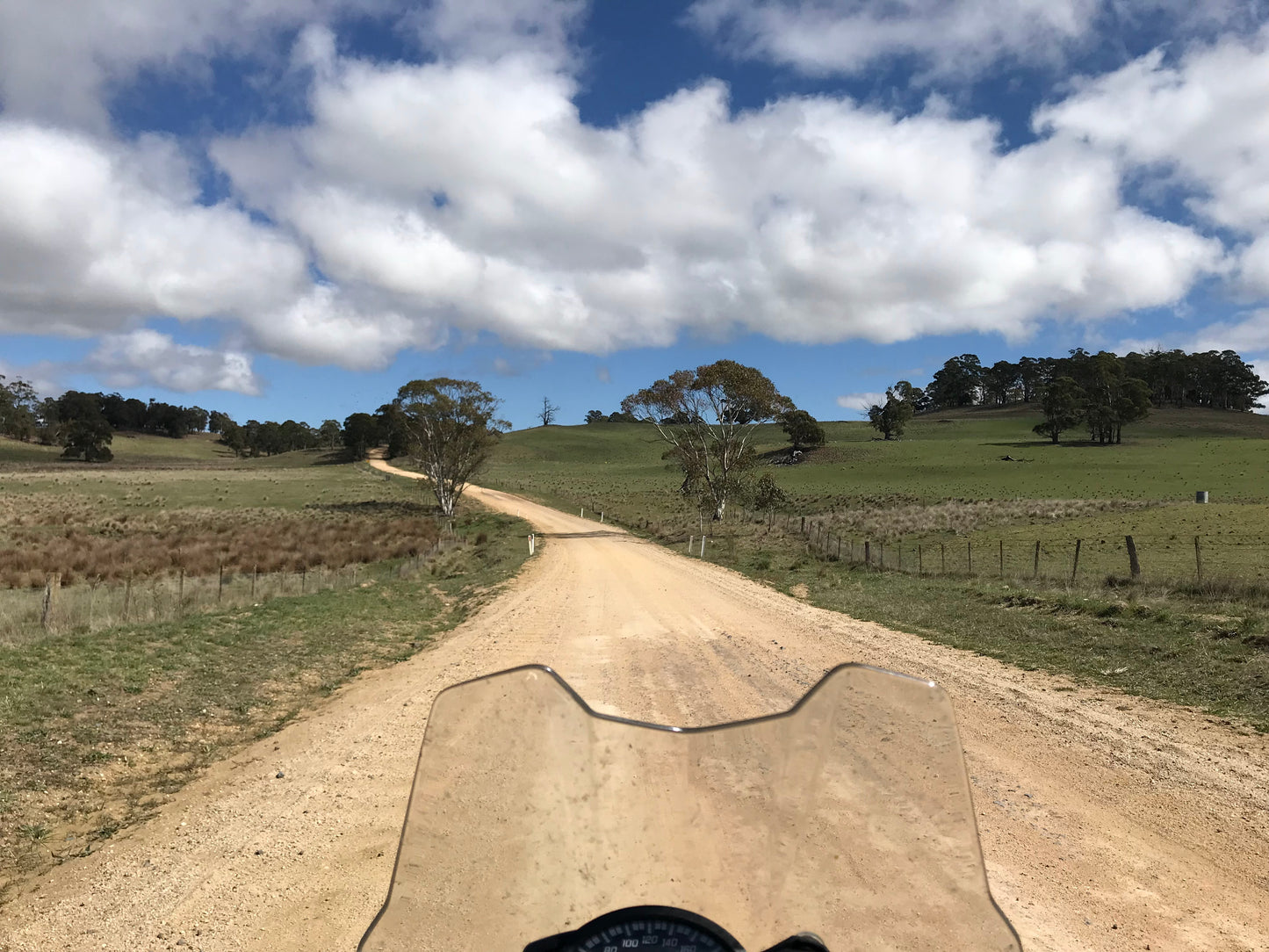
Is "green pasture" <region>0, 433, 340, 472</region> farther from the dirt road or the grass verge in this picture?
the dirt road

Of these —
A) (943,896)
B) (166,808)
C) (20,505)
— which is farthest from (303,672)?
(20,505)

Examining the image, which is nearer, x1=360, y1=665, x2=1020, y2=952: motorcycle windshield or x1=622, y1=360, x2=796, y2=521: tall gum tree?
x1=360, y1=665, x2=1020, y2=952: motorcycle windshield

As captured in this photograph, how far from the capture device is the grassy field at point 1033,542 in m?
10.8

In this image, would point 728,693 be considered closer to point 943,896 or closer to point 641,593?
point 943,896

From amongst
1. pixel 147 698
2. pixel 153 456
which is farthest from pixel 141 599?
pixel 153 456

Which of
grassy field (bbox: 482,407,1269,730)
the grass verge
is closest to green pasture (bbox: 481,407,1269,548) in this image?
grassy field (bbox: 482,407,1269,730)

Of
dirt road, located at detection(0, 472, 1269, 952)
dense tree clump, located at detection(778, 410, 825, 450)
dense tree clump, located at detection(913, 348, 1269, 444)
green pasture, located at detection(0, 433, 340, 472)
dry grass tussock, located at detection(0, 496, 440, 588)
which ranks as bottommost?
dry grass tussock, located at detection(0, 496, 440, 588)

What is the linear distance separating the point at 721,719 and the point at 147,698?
6.66 metres

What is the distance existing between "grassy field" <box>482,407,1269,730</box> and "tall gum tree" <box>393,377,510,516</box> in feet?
31.3

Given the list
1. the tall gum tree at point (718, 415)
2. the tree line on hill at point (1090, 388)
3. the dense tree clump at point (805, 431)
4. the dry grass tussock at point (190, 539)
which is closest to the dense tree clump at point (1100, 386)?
the tree line on hill at point (1090, 388)

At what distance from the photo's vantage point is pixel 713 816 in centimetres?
245

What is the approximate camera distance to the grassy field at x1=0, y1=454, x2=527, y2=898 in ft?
20.8

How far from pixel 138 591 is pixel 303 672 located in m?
8.27

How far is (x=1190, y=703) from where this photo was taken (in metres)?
8.30
